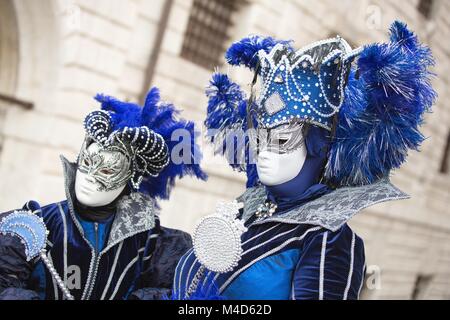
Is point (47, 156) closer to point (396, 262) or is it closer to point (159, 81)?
point (159, 81)

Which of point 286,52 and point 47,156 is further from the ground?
point 286,52

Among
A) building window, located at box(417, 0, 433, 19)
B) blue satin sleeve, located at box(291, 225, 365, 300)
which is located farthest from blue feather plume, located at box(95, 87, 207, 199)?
building window, located at box(417, 0, 433, 19)

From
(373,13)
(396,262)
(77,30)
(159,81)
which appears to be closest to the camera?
(77,30)

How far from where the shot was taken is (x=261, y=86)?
5.08ft

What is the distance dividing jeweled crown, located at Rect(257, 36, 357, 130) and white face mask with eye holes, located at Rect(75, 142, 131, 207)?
Answer: 57cm

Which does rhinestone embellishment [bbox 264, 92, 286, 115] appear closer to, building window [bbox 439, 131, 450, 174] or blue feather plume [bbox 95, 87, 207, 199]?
blue feather plume [bbox 95, 87, 207, 199]

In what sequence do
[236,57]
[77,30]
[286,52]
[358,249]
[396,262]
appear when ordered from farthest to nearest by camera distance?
[396,262]
[77,30]
[236,57]
[286,52]
[358,249]

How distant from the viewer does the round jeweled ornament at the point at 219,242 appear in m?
1.35

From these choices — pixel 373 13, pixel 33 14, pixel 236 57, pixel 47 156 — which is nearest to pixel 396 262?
pixel 373 13

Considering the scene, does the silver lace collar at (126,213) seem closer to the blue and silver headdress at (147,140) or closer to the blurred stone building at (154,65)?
the blue and silver headdress at (147,140)

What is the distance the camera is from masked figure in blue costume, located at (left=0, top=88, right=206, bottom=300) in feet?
5.77

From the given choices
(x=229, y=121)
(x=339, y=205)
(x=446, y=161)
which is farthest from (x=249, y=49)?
(x=446, y=161)

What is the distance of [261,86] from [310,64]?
6.2 inches

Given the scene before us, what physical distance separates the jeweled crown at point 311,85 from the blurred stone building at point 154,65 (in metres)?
1.83
